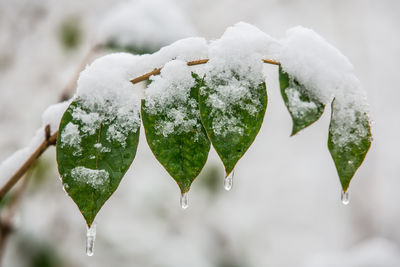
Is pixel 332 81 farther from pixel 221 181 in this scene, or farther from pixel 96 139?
pixel 221 181

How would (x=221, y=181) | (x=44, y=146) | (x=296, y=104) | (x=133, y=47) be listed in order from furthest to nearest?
(x=221, y=181) → (x=133, y=47) → (x=44, y=146) → (x=296, y=104)

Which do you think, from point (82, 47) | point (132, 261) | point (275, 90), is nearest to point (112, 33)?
point (132, 261)

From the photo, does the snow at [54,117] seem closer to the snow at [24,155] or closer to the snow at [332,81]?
the snow at [24,155]

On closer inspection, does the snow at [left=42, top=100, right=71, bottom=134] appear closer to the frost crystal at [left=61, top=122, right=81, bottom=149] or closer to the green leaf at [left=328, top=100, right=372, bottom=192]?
the frost crystal at [left=61, top=122, right=81, bottom=149]

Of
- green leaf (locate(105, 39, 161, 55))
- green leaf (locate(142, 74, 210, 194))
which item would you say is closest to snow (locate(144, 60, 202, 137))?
green leaf (locate(142, 74, 210, 194))

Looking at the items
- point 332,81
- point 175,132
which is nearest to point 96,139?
point 175,132

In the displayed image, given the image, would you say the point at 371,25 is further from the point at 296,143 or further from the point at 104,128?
the point at 104,128
